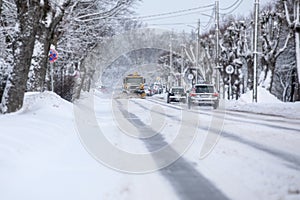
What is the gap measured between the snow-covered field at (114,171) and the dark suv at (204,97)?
14653mm

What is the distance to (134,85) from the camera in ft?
148

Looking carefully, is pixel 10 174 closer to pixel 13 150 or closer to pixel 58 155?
pixel 13 150

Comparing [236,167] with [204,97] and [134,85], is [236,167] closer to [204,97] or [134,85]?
[204,97]

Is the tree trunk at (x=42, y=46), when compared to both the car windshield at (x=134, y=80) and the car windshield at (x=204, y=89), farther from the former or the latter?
the car windshield at (x=134, y=80)

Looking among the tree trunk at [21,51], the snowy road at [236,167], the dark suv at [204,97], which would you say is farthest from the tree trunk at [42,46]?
the dark suv at [204,97]


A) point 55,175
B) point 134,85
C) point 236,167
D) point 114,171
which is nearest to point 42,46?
point 114,171

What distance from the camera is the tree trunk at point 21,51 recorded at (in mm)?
11953

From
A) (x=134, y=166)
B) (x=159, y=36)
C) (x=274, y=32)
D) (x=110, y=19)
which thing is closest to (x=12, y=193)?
(x=134, y=166)

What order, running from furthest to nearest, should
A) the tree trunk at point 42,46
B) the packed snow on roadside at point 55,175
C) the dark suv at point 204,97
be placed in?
the dark suv at point 204,97 < the tree trunk at point 42,46 < the packed snow on roadside at point 55,175

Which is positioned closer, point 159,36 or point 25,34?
point 25,34

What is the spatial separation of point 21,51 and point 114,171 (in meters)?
7.19

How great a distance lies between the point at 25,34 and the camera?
12.0 meters

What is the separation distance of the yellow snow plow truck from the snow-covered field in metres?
35.5

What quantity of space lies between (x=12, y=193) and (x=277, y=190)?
332 centimetres
